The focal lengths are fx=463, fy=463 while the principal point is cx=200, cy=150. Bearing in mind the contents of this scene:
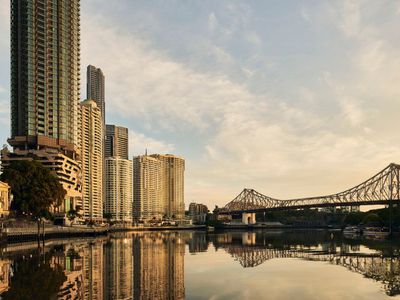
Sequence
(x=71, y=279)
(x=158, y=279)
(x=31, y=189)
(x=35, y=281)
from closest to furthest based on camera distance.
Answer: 1. (x=35, y=281)
2. (x=71, y=279)
3. (x=158, y=279)
4. (x=31, y=189)

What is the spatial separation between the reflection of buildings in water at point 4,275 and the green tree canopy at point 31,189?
62.5m

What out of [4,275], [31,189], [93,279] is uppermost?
[31,189]

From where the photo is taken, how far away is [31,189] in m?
122

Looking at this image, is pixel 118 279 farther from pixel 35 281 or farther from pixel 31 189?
pixel 31 189

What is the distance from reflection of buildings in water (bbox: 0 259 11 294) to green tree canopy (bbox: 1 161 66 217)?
205 ft

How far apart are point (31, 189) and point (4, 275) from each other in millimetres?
82001

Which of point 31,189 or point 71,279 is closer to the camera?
point 71,279

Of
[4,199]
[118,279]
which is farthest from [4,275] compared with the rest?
[4,199]

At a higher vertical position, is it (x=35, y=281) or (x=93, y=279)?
(x=35, y=281)

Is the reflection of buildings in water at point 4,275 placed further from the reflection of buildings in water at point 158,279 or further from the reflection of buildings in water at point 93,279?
the reflection of buildings in water at point 158,279

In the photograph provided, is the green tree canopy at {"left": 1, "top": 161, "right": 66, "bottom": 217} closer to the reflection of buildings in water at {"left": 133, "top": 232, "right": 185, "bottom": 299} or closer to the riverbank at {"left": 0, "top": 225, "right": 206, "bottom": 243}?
the riverbank at {"left": 0, "top": 225, "right": 206, "bottom": 243}

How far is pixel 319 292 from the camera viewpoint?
3619 centimetres

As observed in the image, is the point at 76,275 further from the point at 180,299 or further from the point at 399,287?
the point at 399,287

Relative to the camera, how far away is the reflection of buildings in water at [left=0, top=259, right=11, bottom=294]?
37625mm
